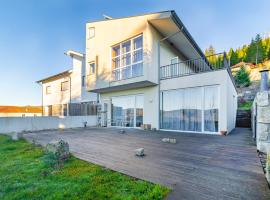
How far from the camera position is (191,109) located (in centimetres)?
891

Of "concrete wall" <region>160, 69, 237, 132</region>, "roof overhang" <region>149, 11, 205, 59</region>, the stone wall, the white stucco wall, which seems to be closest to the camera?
the stone wall

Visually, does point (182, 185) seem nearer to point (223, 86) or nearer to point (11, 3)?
point (223, 86)

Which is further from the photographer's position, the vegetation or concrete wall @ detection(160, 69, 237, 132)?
the vegetation

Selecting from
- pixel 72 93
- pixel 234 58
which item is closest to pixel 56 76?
pixel 72 93

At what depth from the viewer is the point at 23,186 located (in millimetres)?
2877

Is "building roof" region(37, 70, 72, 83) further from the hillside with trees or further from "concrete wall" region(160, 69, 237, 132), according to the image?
the hillside with trees

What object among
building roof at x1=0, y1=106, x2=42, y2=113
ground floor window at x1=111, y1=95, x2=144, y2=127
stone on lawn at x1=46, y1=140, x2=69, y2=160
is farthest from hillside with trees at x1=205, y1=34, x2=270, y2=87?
building roof at x1=0, y1=106, x2=42, y2=113

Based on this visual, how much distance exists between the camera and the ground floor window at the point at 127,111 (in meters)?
11.5

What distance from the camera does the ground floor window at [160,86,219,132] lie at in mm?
8305

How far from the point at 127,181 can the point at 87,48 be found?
42.6 feet

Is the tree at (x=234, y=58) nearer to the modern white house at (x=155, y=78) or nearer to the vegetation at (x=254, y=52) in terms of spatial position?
the vegetation at (x=254, y=52)

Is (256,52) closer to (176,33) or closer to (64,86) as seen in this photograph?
(176,33)

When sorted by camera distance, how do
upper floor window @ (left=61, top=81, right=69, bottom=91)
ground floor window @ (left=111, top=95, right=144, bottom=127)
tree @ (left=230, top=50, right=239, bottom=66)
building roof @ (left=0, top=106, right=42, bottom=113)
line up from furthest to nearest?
tree @ (left=230, top=50, right=239, bottom=66) → building roof @ (left=0, top=106, right=42, bottom=113) → upper floor window @ (left=61, top=81, right=69, bottom=91) → ground floor window @ (left=111, top=95, right=144, bottom=127)

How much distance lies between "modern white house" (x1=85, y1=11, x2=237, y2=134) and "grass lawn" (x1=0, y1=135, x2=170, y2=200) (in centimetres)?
669
